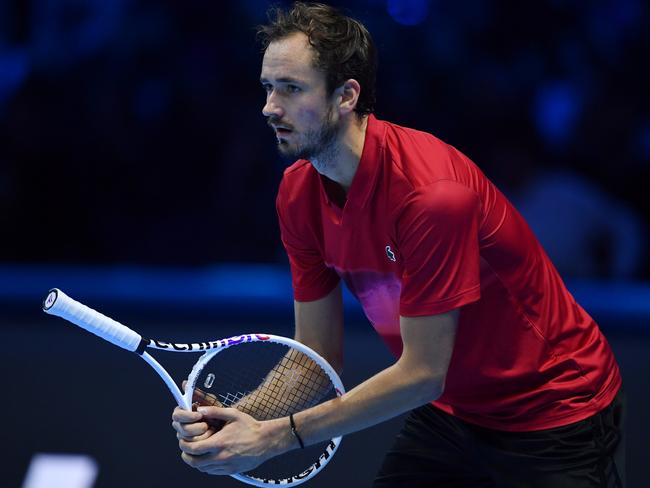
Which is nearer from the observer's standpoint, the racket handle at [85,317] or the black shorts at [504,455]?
the racket handle at [85,317]

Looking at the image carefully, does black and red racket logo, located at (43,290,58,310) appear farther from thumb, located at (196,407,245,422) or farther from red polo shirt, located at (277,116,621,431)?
red polo shirt, located at (277,116,621,431)

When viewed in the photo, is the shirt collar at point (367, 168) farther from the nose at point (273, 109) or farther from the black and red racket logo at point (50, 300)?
the black and red racket logo at point (50, 300)

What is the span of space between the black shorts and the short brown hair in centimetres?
84

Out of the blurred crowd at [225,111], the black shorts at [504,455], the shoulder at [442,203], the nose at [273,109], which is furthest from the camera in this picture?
the blurred crowd at [225,111]

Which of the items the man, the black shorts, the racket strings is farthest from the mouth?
the black shorts

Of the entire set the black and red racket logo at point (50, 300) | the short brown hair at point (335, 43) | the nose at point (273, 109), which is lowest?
the black and red racket logo at point (50, 300)

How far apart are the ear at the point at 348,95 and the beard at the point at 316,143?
4 cm

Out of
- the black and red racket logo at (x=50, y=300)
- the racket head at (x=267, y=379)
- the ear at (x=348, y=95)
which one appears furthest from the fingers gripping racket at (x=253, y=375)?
the ear at (x=348, y=95)

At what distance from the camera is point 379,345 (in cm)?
545

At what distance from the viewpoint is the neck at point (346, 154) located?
2564 mm

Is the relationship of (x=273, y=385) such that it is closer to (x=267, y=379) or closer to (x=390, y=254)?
(x=267, y=379)

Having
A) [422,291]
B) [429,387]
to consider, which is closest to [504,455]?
[429,387]

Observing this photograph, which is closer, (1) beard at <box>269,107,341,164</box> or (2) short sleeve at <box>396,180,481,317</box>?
(2) short sleeve at <box>396,180,481,317</box>

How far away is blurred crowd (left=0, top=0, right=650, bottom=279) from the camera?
20.6 ft
